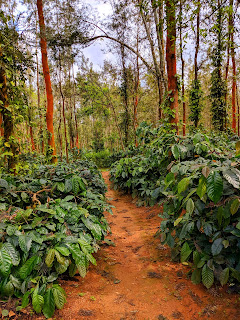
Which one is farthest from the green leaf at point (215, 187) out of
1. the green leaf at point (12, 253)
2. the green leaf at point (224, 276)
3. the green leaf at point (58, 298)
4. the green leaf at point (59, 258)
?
the green leaf at point (12, 253)

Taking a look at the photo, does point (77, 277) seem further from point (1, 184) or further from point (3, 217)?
point (1, 184)

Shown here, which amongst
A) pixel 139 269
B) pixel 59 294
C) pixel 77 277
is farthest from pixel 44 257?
pixel 139 269

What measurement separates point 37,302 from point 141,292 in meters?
1.05

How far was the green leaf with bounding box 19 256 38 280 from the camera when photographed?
1.65 meters

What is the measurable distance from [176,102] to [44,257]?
3.99m

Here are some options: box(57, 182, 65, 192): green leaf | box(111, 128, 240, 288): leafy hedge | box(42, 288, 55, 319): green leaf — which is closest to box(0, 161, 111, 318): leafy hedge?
box(42, 288, 55, 319): green leaf

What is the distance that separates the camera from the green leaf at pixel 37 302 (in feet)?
5.17

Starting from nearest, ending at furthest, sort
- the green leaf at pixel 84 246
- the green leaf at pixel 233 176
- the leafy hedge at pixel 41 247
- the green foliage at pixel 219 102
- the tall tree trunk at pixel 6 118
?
the green leaf at pixel 233 176
the leafy hedge at pixel 41 247
the green leaf at pixel 84 246
the tall tree trunk at pixel 6 118
the green foliage at pixel 219 102

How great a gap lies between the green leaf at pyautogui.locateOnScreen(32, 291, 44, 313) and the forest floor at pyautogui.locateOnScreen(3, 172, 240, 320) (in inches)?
8.5

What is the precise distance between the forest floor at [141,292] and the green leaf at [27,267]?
438 millimetres

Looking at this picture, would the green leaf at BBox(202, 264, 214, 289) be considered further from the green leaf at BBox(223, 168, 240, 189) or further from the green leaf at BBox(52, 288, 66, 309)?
the green leaf at BBox(52, 288, 66, 309)

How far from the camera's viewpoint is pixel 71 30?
323 inches

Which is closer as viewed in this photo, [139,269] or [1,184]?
[1,184]

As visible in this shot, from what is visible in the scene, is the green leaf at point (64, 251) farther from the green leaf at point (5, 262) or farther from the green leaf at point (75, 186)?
the green leaf at point (75, 186)
